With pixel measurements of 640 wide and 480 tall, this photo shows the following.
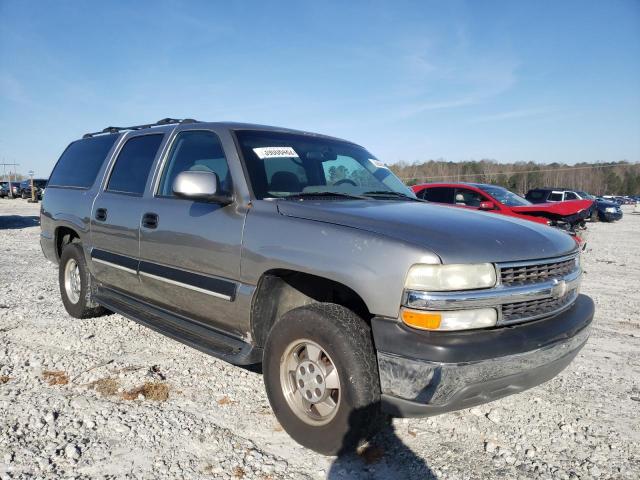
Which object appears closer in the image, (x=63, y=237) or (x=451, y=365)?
(x=451, y=365)

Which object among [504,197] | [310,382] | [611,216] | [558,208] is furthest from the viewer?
[611,216]

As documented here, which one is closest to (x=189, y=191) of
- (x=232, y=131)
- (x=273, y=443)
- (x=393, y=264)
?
(x=232, y=131)

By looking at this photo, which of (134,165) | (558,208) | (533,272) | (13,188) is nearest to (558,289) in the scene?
(533,272)

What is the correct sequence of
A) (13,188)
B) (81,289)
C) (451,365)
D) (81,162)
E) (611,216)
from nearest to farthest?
(451,365), (81,289), (81,162), (611,216), (13,188)

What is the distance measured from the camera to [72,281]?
16.4ft

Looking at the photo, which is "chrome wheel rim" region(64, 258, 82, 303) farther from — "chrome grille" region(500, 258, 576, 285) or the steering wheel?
"chrome grille" region(500, 258, 576, 285)

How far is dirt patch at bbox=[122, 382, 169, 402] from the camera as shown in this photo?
10.3 feet

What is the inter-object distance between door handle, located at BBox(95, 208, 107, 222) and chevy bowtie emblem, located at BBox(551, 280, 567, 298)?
11.8ft

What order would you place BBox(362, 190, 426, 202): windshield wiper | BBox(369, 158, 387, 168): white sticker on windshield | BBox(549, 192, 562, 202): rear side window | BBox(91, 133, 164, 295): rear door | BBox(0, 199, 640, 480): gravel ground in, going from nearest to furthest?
BBox(0, 199, 640, 480): gravel ground → BBox(362, 190, 426, 202): windshield wiper → BBox(91, 133, 164, 295): rear door → BBox(369, 158, 387, 168): white sticker on windshield → BBox(549, 192, 562, 202): rear side window

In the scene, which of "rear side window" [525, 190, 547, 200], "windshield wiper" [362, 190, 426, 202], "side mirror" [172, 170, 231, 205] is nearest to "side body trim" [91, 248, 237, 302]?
"side mirror" [172, 170, 231, 205]

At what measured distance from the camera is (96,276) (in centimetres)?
443

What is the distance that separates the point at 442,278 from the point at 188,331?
1.95 meters

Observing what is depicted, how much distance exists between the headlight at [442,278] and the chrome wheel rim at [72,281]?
3.97m

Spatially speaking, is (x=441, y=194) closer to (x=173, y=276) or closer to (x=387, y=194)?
(x=387, y=194)
